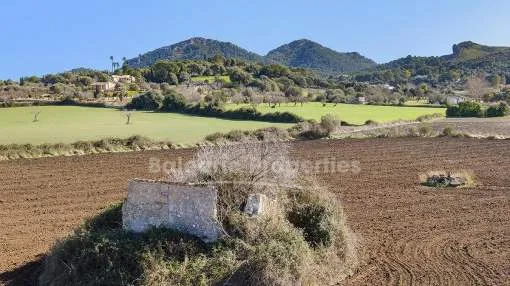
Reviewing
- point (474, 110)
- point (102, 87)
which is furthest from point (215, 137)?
point (102, 87)

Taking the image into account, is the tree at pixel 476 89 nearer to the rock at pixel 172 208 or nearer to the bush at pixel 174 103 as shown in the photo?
the bush at pixel 174 103

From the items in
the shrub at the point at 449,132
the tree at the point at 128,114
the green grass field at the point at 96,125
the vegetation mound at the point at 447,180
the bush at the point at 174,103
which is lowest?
the shrub at the point at 449,132

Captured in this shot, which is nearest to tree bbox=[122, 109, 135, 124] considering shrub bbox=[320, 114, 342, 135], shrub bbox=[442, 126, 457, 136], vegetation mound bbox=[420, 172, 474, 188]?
shrub bbox=[320, 114, 342, 135]

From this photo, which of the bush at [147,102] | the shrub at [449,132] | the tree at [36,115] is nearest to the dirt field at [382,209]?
the shrub at [449,132]

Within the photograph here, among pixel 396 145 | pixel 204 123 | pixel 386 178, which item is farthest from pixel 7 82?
pixel 386 178

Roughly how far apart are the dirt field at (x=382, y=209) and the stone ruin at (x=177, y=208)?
302 centimetres

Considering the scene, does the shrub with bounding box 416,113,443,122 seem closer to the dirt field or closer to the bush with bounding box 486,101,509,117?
the bush with bounding box 486,101,509,117

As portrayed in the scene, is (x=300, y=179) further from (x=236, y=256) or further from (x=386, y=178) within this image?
(x=386, y=178)

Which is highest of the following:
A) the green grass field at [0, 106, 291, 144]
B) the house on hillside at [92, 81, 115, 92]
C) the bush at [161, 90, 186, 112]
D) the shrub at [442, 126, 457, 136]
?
the house on hillside at [92, 81, 115, 92]

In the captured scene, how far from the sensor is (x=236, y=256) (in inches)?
500

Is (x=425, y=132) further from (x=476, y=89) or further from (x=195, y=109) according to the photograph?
(x=476, y=89)

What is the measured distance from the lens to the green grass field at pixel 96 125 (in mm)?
49406

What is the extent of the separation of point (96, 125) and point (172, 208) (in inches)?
1865

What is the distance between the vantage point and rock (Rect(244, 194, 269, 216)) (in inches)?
537
